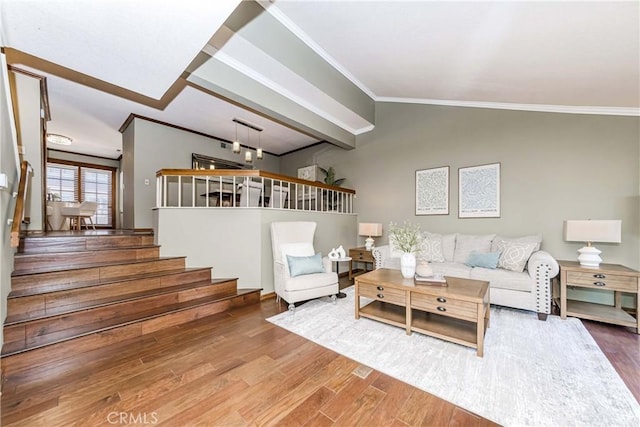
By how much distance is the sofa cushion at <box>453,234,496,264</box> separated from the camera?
3.87 metres

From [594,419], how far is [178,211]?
461 centimetres

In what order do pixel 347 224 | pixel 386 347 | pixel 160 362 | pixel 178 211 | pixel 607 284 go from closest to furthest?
pixel 160 362 < pixel 386 347 < pixel 607 284 < pixel 178 211 < pixel 347 224

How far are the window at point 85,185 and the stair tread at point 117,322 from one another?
285 inches

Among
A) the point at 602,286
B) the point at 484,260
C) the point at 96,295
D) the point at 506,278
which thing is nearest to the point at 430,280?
the point at 506,278

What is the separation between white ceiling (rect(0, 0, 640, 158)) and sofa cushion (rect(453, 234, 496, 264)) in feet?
A: 6.87

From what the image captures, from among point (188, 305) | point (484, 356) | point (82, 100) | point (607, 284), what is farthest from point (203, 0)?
point (607, 284)

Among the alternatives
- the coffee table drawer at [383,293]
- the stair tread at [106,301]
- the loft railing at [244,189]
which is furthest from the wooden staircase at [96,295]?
the coffee table drawer at [383,293]

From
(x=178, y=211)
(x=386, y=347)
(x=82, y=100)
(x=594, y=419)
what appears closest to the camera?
(x=594, y=419)

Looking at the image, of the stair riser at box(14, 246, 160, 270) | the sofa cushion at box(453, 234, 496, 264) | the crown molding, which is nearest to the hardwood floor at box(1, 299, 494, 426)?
the stair riser at box(14, 246, 160, 270)

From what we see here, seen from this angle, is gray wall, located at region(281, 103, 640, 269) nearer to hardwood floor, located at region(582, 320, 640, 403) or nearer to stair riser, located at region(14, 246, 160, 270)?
hardwood floor, located at region(582, 320, 640, 403)

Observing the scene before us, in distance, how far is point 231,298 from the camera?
3.46m

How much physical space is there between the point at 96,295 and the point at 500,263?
4994mm

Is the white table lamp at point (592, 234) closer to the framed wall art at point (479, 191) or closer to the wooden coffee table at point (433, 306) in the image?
the framed wall art at point (479, 191)

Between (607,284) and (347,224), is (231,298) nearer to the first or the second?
(347,224)
